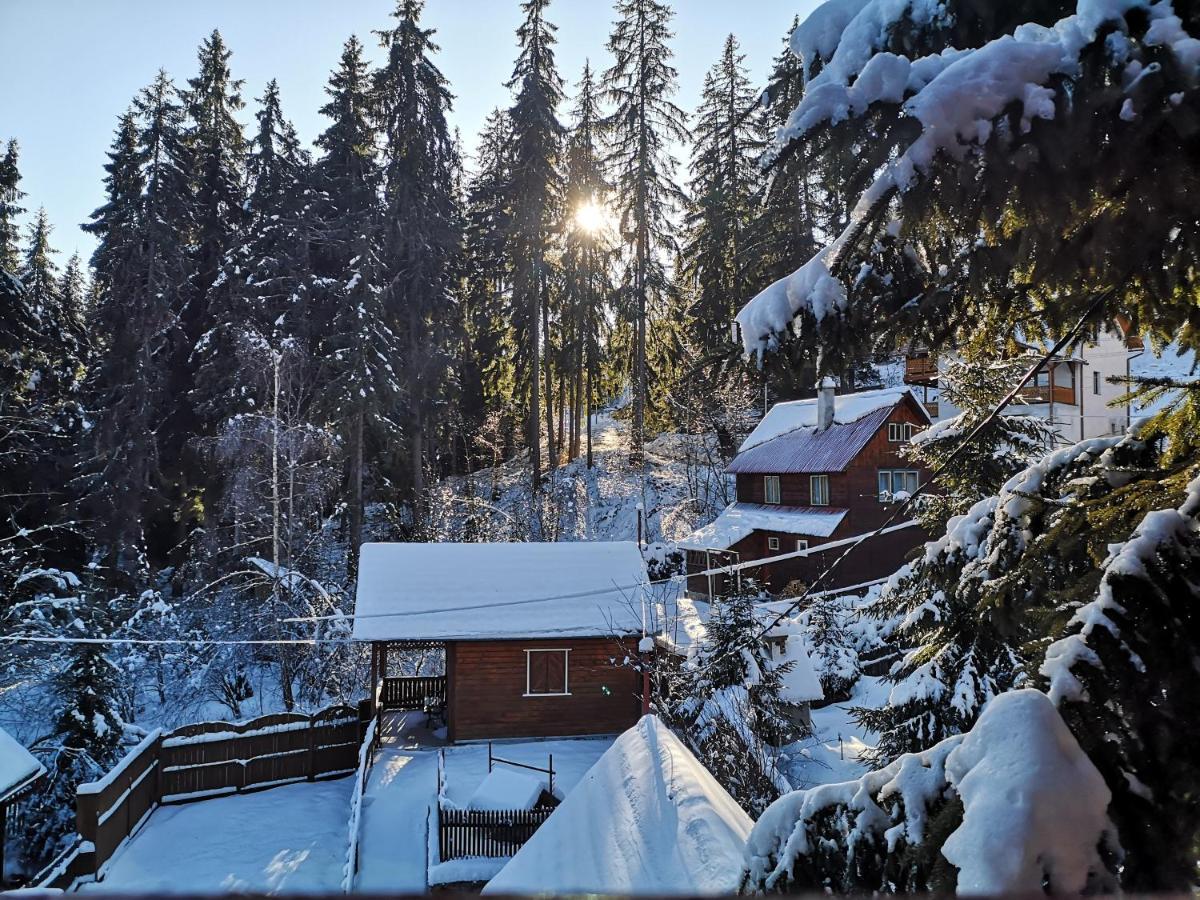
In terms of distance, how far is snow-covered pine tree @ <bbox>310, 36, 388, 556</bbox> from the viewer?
26234mm

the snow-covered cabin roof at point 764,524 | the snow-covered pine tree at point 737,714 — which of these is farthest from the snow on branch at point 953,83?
the snow-covered cabin roof at point 764,524

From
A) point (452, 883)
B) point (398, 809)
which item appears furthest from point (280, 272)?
point (452, 883)

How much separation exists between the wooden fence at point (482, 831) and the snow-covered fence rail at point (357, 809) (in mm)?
1317

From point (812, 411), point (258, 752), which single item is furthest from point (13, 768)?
point (812, 411)

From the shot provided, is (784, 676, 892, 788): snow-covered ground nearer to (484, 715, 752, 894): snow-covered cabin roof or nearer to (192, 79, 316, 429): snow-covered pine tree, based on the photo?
(484, 715, 752, 894): snow-covered cabin roof

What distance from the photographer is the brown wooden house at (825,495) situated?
2558 centimetres

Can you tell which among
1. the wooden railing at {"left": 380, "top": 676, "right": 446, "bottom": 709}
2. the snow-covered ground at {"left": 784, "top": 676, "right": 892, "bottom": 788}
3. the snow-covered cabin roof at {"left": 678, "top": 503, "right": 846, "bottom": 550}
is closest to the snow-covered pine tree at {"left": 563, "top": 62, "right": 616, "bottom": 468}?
the snow-covered cabin roof at {"left": 678, "top": 503, "right": 846, "bottom": 550}

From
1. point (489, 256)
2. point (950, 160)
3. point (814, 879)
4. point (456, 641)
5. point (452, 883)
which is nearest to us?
point (950, 160)

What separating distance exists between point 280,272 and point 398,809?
68.5 ft

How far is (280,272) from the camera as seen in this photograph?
91.1ft

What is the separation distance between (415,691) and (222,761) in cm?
555

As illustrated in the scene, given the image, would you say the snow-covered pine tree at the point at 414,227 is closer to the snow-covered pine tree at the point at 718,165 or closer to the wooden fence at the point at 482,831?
the snow-covered pine tree at the point at 718,165

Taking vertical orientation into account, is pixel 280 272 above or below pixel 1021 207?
above

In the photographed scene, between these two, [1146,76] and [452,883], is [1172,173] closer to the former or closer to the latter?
[1146,76]
